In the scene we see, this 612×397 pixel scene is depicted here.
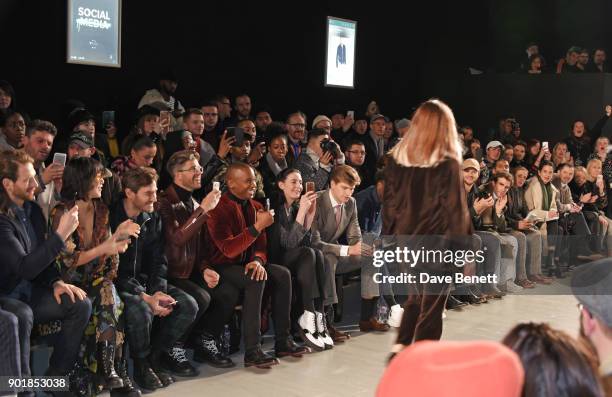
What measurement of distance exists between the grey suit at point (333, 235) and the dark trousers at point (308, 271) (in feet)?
0.39

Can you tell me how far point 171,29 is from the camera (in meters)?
8.16

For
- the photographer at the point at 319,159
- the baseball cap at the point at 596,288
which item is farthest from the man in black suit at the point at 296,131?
the baseball cap at the point at 596,288

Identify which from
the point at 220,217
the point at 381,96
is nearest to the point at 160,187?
the point at 220,217

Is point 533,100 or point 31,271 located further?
point 533,100

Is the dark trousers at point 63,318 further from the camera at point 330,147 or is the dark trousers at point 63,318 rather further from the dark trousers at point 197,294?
the camera at point 330,147

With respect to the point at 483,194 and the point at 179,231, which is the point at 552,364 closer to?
the point at 179,231

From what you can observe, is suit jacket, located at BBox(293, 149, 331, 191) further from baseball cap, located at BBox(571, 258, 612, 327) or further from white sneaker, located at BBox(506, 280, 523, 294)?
baseball cap, located at BBox(571, 258, 612, 327)

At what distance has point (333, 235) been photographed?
203 inches

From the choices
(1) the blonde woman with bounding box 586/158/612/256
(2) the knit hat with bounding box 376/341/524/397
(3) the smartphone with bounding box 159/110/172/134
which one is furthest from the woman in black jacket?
(1) the blonde woman with bounding box 586/158/612/256

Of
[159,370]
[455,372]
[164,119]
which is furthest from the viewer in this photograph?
[164,119]

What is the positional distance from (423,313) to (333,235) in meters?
Result: 1.39

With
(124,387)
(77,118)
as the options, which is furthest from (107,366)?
(77,118)

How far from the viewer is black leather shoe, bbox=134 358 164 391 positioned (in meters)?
3.87

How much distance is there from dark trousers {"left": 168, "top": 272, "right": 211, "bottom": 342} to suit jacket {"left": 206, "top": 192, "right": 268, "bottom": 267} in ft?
0.58
